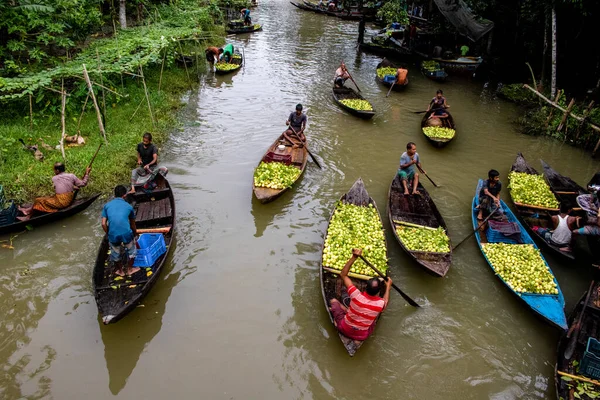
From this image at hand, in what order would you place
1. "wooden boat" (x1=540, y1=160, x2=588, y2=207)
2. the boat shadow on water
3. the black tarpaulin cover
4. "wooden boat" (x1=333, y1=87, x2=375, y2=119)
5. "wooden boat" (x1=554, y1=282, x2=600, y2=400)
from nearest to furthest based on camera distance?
"wooden boat" (x1=554, y1=282, x2=600, y2=400) < the boat shadow on water < "wooden boat" (x1=540, y1=160, x2=588, y2=207) < "wooden boat" (x1=333, y1=87, x2=375, y2=119) < the black tarpaulin cover

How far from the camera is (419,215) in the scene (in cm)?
866

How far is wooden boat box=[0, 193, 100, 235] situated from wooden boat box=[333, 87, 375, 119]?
980 cm

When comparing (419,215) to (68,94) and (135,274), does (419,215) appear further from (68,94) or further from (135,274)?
(68,94)

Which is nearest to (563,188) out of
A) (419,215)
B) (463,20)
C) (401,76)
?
(419,215)

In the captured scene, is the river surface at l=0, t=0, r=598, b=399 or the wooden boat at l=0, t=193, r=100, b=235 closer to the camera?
the river surface at l=0, t=0, r=598, b=399

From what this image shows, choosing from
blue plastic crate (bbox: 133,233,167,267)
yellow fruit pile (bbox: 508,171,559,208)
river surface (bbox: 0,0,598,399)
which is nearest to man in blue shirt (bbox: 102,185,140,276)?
blue plastic crate (bbox: 133,233,167,267)

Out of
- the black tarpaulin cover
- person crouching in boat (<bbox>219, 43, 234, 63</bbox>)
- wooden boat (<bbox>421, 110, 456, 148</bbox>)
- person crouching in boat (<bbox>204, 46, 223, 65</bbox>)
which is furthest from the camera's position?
person crouching in boat (<bbox>204, 46, 223, 65</bbox>)

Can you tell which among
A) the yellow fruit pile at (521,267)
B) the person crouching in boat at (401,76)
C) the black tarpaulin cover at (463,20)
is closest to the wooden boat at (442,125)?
the person crouching in boat at (401,76)

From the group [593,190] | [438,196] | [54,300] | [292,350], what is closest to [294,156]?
[438,196]

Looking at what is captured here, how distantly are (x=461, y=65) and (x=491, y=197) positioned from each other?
542 inches

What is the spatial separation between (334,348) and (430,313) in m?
2.04

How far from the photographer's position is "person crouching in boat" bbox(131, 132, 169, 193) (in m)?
8.78

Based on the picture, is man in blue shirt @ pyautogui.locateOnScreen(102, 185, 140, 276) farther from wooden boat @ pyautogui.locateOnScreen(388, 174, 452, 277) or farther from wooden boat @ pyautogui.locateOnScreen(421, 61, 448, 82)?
wooden boat @ pyautogui.locateOnScreen(421, 61, 448, 82)

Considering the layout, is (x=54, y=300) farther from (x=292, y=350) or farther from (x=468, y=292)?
(x=468, y=292)
